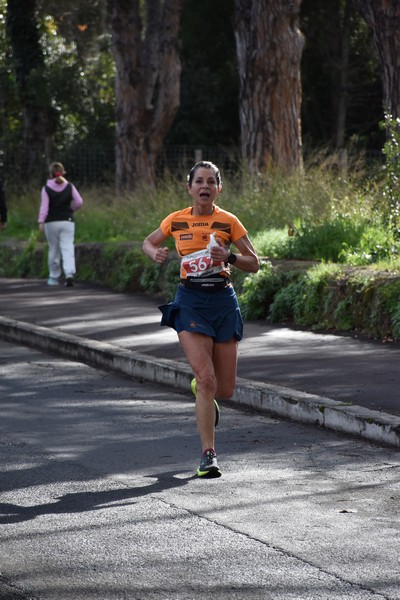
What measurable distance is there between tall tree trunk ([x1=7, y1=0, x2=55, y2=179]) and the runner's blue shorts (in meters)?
29.9

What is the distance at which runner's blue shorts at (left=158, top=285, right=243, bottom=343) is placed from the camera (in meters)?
7.78

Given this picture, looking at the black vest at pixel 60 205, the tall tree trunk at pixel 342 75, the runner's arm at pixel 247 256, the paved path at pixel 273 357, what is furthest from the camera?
the tall tree trunk at pixel 342 75

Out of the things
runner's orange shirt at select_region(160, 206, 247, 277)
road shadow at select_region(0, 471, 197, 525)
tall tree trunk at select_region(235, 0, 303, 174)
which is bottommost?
road shadow at select_region(0, 471, 197, 525)

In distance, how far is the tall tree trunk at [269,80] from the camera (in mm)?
21266

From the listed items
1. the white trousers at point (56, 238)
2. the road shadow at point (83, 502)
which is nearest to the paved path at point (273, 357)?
the road shadow at point (83, 502)

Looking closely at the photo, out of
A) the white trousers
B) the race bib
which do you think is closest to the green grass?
the white trousers

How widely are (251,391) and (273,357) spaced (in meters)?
1.76

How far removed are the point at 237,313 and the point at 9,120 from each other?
41349 mm

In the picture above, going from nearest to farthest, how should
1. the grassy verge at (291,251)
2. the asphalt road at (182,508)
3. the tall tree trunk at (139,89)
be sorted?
the asphalt road at (182,508), the grassy verge at (291,251), the tall tree trunk at (139,89)

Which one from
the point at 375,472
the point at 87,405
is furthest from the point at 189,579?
the point at 87,405

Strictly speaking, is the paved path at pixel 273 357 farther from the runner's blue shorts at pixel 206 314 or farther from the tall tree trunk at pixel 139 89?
the tall tree trunk at pixel 139 89

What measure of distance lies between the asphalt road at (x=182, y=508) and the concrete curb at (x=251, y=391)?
119mm

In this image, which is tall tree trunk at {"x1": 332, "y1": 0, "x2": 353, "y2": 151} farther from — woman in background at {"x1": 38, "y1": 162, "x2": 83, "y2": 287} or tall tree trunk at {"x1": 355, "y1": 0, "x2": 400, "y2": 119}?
tall tree trunk at {"x1": 355, "y1": 0, "x2": 400, "y2": 119}

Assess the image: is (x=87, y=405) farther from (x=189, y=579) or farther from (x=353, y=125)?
(x=353, y=125)
